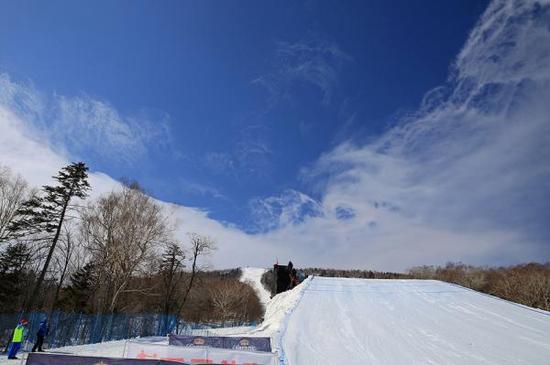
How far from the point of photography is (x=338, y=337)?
433 inches

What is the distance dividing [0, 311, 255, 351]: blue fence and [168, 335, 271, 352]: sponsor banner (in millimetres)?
10661

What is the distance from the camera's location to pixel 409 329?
11.8 m

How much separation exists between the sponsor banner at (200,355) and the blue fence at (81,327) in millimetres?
11340

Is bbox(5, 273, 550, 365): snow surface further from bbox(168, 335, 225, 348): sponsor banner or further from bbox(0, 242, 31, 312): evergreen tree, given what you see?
bbox(0, 242, 31, 312): evergreen tree

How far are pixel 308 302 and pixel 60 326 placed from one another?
16.8m

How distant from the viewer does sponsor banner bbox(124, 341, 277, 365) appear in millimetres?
8805

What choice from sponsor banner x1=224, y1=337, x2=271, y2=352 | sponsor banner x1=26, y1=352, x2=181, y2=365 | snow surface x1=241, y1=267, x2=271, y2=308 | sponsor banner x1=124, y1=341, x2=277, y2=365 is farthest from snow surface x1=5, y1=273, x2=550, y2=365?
snow surface x1=241, y1=267, x2=271, y2=308

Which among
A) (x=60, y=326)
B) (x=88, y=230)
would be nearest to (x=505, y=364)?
(x=60, y=326)

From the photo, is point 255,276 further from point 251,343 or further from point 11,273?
point 251,343

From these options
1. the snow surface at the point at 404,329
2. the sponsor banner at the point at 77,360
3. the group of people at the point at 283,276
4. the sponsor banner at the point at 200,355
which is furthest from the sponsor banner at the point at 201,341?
the group of people at the point at 283,276

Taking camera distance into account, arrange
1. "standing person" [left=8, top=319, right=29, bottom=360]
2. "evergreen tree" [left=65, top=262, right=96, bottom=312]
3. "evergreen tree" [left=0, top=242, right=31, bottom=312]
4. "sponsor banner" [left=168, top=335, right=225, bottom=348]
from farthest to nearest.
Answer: "evergreen tree" [left=65, top=262, right=96, bottom=312] → "evergreen tree" [left=0, top=242, right=31, bottom=312] → "standing person" [left=8, top=319, right=29, bottom=360] → "sponsor banner" [left=168, top=335, right=225, bottom=348]

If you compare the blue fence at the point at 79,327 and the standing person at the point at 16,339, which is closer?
the standing person at the point at 16,339

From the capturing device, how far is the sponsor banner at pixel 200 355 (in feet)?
28.9

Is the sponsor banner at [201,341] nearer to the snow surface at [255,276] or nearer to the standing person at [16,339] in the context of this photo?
the standing person at [16,339]
